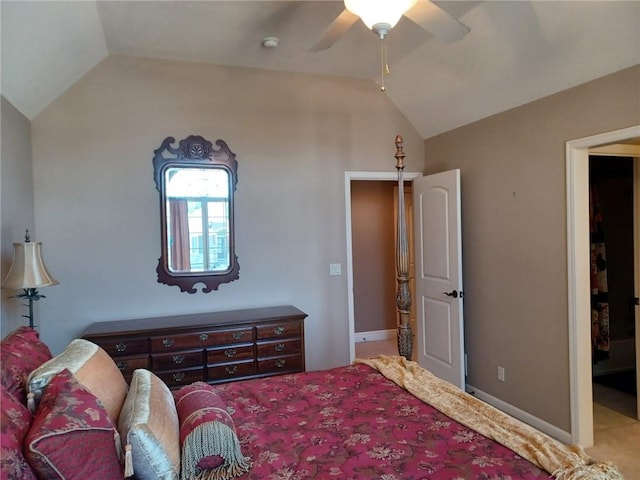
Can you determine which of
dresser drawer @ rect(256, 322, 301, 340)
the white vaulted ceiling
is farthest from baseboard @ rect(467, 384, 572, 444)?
the white vaulted ceiling

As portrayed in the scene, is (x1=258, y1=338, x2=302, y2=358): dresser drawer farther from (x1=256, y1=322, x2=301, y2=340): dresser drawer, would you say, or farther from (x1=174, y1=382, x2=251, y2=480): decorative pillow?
(x1=174, y1=382, x2=251, y2=480): decorative pillow

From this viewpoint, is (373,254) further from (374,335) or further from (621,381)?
(621,381)

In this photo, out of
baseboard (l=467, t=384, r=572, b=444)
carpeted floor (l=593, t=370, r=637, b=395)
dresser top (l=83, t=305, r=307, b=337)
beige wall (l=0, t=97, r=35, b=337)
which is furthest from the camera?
carpeted floor (l=593, t=370, r=637, b=395)

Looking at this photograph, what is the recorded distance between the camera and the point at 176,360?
10.2 ft

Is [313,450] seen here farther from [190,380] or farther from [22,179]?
[22,179]

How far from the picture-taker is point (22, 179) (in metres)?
2.94

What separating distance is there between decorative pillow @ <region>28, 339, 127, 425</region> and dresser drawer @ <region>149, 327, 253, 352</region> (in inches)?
51.1

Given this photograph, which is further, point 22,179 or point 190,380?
point 190,380

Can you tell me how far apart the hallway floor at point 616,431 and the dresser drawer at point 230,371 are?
244cm

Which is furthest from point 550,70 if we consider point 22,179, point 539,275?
point 22,179

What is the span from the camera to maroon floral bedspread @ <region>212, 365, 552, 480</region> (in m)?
1.40

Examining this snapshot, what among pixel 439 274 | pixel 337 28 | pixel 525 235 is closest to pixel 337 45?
pixel 337 28

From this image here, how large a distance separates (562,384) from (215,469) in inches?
101

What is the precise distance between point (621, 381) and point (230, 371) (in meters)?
3.74
